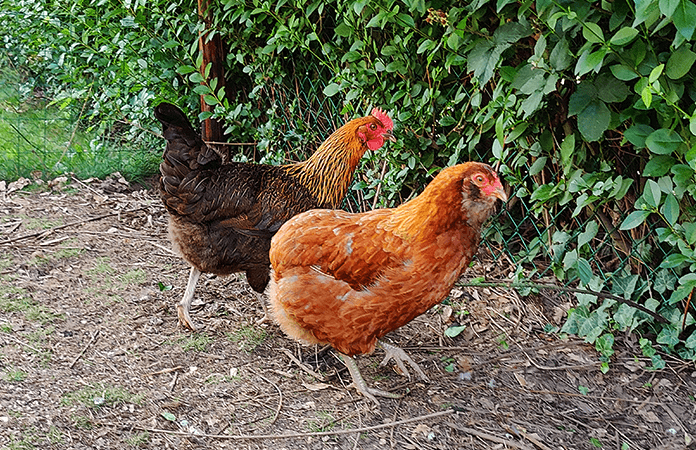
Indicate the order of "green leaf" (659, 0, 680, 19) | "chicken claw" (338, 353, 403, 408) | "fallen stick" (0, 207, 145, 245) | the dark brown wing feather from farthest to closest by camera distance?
"fallen stick" (0, 207, 145, 245) → the dark brown wing feather → "chicken claw" (338, 353, 403, 408) → "green leaf" (659, 0, 680, 19)

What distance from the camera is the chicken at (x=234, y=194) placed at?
3.46 m

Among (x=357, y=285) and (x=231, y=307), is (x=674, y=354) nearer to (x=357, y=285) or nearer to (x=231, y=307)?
(x=357, y=285)

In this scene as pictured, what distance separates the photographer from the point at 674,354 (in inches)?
128

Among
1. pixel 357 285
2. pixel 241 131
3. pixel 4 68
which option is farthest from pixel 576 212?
pixel 4 68

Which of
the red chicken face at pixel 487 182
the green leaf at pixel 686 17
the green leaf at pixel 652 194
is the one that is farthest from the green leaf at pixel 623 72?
the red chicken face at pixel 487 182

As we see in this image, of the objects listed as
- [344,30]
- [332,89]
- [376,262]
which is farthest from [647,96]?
[332,89]

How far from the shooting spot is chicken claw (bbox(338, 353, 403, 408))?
3.01 m

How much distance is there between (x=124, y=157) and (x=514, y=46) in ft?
13.4

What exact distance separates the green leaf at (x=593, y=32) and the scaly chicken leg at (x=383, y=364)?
1749mm

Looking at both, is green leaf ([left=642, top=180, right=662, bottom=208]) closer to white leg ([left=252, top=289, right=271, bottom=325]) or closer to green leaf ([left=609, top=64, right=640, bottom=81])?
green leaf ([left=609, top=64, right=640, bottom=81])

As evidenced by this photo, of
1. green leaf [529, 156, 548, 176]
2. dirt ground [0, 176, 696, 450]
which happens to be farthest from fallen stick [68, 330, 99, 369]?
green leaf [529, 156, 548, 176]

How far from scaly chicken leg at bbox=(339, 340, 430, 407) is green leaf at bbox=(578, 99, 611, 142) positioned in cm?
141

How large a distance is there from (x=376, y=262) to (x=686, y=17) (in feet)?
5.12

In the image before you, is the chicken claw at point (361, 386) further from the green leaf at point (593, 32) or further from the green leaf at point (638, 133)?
the green leaf at point (593, 32)
